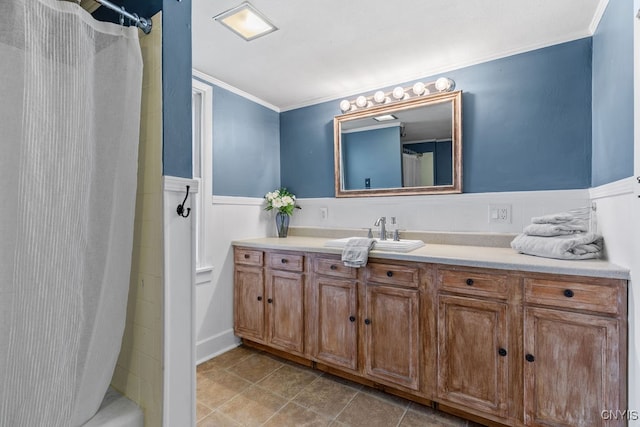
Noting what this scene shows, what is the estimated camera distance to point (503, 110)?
2.13m

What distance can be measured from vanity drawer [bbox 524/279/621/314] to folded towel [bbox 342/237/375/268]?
86cm

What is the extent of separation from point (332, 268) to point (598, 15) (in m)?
2.17

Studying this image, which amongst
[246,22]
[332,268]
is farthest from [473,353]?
[246,22]

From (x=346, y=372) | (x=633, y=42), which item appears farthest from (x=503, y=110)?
(x=346, y=372)

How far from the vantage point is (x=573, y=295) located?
1394 millimetres

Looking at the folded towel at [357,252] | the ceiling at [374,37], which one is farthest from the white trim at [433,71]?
the folded towel at [357,252]

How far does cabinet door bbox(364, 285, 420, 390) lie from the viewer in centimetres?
182

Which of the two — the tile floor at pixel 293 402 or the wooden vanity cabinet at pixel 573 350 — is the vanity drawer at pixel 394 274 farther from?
the tile floor at pixel 293 402

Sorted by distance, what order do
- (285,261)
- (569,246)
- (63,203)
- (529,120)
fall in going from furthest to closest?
(285,261) < (529,120) < (569,246) < (63,203)

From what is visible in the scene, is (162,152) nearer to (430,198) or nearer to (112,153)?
(112,153)

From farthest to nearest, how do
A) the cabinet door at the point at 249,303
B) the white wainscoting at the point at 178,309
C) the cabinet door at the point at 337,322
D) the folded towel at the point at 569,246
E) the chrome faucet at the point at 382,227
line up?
the cabinet door at the point at 249,303 → the chrome faucet at the point at 382,227 → the cabinet door at the point at 337,322 → the folded towel at the point at 569,246 → the white wainscoting at the point at 178,309

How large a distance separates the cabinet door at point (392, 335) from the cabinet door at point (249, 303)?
975mm

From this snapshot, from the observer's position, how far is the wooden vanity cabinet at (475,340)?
1.56 m

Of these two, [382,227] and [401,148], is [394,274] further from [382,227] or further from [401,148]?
[401,148]
